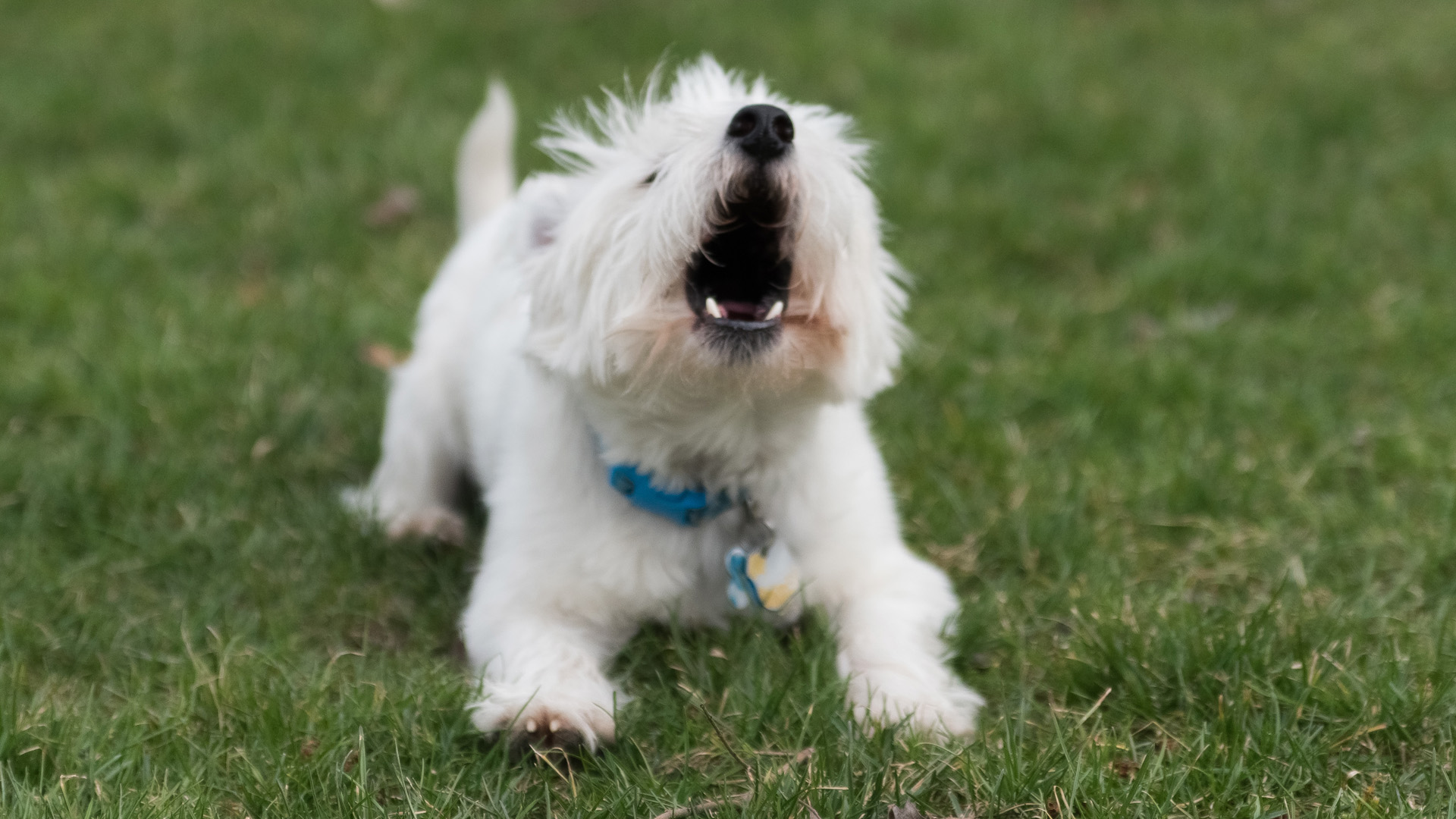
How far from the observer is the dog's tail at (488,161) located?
14.6 ft

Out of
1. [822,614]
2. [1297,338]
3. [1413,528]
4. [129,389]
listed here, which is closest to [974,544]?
[822,614]

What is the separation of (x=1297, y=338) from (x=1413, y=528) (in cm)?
141

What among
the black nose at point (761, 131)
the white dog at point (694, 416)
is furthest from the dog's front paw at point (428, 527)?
the black nose at point (761, 131)

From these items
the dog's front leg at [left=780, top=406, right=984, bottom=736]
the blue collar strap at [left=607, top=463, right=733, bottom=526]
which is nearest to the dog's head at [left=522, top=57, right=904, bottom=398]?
the blue collar strap at [left=607, top=463, right=733, bottom=526]

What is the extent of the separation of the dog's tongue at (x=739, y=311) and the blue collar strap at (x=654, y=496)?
41cm

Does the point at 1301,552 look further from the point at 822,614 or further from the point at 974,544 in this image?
the point at 822,614

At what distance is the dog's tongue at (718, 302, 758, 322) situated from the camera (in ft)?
9.08

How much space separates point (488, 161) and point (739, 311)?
202cm

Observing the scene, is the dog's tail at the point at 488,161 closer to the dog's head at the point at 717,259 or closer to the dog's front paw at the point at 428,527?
the dog's front paw at the point at 428,527

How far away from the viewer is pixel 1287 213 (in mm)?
5711

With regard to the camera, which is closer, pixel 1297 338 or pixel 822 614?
pixel 822 614

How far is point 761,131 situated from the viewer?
8.31ft

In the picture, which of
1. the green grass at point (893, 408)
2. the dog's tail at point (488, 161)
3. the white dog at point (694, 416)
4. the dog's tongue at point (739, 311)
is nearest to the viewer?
the green grass at point (893, 408)

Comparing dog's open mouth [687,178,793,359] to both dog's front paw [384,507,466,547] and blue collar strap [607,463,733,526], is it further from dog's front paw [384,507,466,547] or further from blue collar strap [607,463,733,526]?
dog's front paw [384,507,466,547]
